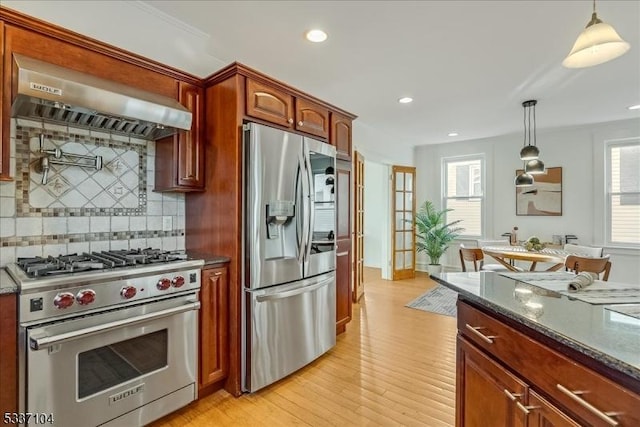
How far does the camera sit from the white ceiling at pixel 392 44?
7.06 ft

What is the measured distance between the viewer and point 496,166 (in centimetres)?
576

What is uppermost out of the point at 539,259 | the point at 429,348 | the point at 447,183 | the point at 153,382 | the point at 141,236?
the point at 447,183

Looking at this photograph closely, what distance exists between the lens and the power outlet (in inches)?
98.2

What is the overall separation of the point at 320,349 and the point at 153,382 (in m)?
1.29

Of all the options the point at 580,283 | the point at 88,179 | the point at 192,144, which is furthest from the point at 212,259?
the point at 580,283

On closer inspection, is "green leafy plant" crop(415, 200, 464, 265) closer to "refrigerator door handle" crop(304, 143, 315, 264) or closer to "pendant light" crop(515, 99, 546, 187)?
"pendant light" crop(515, 99, 546, 187)

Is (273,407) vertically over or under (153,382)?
under

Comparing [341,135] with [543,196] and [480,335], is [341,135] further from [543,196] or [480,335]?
[543,196]

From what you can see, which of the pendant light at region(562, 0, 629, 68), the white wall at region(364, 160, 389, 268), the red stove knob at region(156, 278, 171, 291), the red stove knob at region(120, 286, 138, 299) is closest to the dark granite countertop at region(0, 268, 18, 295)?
the red stove knob at region(120, 286, 138, 299)

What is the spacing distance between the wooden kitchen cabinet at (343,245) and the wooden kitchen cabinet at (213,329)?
1243mm

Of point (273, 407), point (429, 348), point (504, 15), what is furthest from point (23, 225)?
point (504, 15)

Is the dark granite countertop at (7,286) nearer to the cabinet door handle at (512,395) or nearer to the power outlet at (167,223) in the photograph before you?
the power outlet at (167,223)

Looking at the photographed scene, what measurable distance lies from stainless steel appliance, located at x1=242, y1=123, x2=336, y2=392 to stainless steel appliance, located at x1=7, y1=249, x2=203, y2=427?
0.39m

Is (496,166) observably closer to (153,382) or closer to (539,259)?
(539,259)
